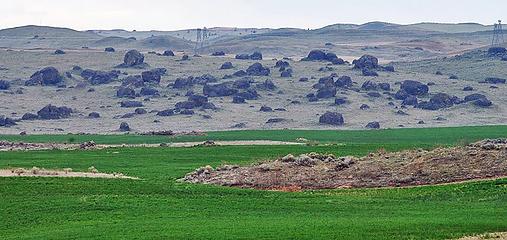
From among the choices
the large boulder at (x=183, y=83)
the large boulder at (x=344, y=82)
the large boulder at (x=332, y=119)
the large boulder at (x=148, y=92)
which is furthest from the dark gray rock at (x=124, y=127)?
the large boulder at (x=344, y=82)

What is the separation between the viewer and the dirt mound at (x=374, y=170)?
43500mm

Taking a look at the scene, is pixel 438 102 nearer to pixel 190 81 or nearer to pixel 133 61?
pixel 190 81

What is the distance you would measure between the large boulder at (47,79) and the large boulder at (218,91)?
1792cm

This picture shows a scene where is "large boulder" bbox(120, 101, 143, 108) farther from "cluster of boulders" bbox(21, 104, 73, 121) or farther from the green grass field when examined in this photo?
the green grass field

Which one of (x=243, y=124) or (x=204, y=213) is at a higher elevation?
(x=204, y=213)

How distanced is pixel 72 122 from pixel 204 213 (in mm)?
62997

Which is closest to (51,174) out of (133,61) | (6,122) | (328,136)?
(328,136)

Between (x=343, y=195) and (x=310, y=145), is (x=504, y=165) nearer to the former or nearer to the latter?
(x=343, y=195)

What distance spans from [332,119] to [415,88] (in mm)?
20292

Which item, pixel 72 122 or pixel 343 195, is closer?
pixel 343 195

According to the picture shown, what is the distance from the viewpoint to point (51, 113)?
97.9m

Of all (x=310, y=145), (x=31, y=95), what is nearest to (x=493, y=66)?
(x=31, y=95)

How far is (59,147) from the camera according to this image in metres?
70.4

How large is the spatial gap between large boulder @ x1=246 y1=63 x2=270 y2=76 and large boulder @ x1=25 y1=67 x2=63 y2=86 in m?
20.9
